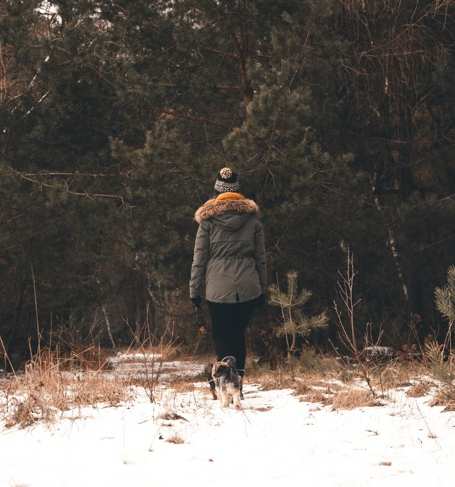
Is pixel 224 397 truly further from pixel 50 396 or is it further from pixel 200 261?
pixel 50 396

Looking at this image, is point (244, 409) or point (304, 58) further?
point (304, 58)

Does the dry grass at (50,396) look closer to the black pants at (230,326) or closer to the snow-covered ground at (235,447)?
the snow-covered ground at (235,447)

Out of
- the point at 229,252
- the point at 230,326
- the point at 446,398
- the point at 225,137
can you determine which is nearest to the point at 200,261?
the point at 229,252

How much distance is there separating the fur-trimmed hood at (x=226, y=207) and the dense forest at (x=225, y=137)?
265 cm

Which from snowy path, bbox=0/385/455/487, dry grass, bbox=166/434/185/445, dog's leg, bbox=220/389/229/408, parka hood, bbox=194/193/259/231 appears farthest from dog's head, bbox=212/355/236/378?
dry grass, bbox=166/434/185/445

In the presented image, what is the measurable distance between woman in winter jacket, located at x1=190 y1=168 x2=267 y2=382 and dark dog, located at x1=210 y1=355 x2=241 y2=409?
0.33 metres

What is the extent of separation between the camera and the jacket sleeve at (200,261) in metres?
6.02

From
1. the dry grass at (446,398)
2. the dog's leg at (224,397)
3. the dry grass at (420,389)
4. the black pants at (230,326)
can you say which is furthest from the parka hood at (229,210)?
the dry grass at (446,398)

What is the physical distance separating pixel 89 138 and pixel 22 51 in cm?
165

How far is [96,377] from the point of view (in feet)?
22.0

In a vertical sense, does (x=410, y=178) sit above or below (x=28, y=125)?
below

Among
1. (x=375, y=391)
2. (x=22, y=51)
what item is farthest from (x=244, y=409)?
(x=22, y=51)

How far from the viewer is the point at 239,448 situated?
4.32m

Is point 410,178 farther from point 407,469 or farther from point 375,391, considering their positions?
point 407,469
